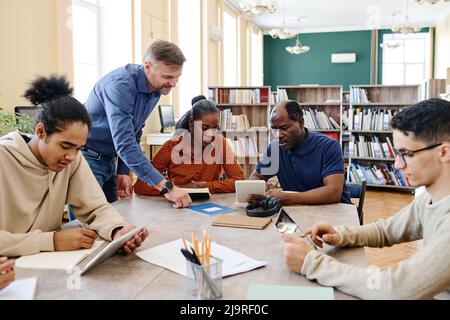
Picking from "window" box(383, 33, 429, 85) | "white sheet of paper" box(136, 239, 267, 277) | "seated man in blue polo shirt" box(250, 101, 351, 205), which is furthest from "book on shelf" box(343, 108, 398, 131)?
"window" box(383, 33, 429, 85)

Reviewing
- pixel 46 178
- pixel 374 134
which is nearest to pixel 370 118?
pixel 374 134

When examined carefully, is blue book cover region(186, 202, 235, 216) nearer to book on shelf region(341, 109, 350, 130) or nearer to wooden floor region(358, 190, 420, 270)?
wooden floor region(358, 190, 420, 270)

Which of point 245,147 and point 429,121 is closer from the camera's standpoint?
point 429,121

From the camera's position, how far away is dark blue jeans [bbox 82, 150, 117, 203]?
2.32 metres

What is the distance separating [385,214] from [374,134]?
1742mm

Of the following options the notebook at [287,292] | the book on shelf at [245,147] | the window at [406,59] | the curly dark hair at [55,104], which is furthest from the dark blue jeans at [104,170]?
the window at [406,59]

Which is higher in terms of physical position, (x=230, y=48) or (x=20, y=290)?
(x=230, y=48)

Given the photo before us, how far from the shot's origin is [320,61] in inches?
516

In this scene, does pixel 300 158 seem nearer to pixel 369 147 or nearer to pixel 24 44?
pixel 24 44

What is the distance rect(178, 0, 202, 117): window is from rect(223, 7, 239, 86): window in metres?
2.08

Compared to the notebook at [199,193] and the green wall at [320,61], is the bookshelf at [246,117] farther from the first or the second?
the green wall at [320,61]

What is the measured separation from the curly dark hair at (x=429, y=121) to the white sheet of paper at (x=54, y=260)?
3.41 ft
